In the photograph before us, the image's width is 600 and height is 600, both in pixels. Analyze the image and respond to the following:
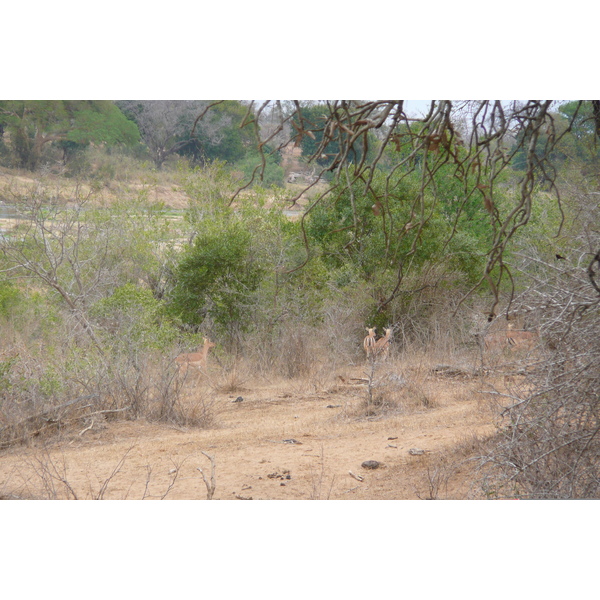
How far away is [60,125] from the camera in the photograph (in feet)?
17.8

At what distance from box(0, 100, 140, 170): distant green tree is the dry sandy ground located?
7.59ft

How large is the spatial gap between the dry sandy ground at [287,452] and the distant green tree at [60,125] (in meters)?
2.31

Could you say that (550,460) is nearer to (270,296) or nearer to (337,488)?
(337,488)

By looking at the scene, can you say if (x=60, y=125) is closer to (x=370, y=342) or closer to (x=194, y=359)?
(x=194, y=359)

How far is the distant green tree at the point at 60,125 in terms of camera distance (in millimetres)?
4910

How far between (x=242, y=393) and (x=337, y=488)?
263cm

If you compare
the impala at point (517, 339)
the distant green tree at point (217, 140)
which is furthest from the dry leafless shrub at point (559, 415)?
the distant green tree at point (217, 140)

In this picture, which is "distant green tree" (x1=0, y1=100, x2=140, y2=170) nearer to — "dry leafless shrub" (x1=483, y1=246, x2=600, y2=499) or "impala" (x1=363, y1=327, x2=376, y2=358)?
"impala" (x1=363, y1=327, x2=376, y2=358)

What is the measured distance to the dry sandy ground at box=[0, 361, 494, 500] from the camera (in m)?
3.53

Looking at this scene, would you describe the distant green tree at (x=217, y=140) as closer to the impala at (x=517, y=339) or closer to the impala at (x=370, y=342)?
the impala at (x=370, y=342)

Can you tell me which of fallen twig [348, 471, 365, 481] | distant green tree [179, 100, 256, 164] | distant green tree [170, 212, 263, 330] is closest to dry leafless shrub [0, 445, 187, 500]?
fallen twig [348, 471, 365, 481]

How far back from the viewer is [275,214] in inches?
304
